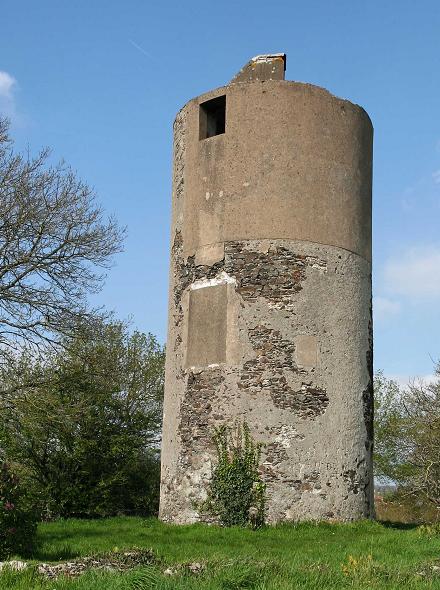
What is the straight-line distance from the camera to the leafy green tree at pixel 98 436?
20.2m

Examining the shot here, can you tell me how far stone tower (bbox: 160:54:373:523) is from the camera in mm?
14125

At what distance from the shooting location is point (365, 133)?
645 inches

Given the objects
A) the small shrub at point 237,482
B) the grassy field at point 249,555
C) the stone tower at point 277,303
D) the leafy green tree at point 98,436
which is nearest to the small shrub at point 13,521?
the grassy field at point 249,555

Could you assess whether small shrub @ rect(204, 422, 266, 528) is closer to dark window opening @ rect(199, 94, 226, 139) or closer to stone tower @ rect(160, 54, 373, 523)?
stone tower @ rect(160, 54, 373, 523)

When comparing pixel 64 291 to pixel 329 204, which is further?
pixel 64 291

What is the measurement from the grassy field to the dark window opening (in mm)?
7880

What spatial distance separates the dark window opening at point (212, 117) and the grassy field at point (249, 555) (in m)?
7.88

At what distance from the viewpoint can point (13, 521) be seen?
9.31 m

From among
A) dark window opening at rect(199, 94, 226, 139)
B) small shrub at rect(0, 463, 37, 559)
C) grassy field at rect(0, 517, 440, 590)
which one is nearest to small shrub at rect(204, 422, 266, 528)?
grassy field at rect(0, 517, 440, 590)

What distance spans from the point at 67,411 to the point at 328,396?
6505 mm

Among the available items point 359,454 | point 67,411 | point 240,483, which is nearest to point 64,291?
point 67,411

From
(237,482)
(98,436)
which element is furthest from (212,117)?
(98,436)

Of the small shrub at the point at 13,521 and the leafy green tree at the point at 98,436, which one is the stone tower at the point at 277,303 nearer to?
the leafy green tree at the point at 98,436

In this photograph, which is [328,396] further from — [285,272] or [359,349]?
[285,272]
